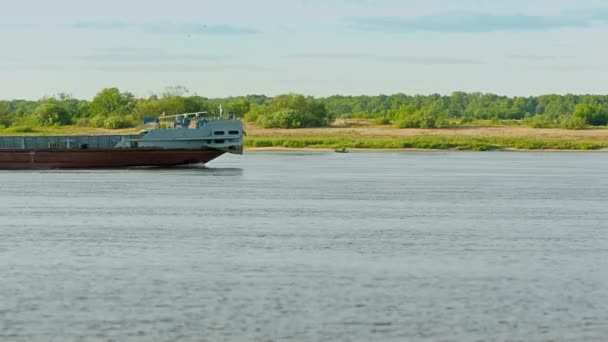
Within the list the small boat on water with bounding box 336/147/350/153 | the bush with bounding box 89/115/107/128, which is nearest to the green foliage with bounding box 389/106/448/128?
the small boat on water with bounding box 336/147/350/153

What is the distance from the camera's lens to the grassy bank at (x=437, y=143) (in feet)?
407

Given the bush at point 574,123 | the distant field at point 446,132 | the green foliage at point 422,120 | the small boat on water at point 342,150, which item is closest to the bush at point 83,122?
the distant field at point 446,132

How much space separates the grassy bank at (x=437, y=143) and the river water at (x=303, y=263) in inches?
2467

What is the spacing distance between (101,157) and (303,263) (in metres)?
50.5

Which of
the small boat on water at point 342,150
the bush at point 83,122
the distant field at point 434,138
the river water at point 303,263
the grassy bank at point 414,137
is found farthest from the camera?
the bush at point 83,122

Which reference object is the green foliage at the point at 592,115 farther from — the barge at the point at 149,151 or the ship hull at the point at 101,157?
the ship hull at the point at 101,157

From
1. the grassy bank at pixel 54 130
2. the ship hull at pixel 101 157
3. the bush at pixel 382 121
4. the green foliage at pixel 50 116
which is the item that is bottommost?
the ship hull at pixel 101 157

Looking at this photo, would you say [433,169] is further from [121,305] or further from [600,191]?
[121,305]

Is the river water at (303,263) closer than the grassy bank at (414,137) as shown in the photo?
Yes

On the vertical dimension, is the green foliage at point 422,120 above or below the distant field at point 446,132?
above

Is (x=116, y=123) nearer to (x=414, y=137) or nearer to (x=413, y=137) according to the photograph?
(x=413, y=137)

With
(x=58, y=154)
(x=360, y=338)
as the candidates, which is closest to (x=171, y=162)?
(x=58, y=154)

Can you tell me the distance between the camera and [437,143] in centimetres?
12669

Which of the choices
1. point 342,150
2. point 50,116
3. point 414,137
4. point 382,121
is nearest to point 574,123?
point 414,137
